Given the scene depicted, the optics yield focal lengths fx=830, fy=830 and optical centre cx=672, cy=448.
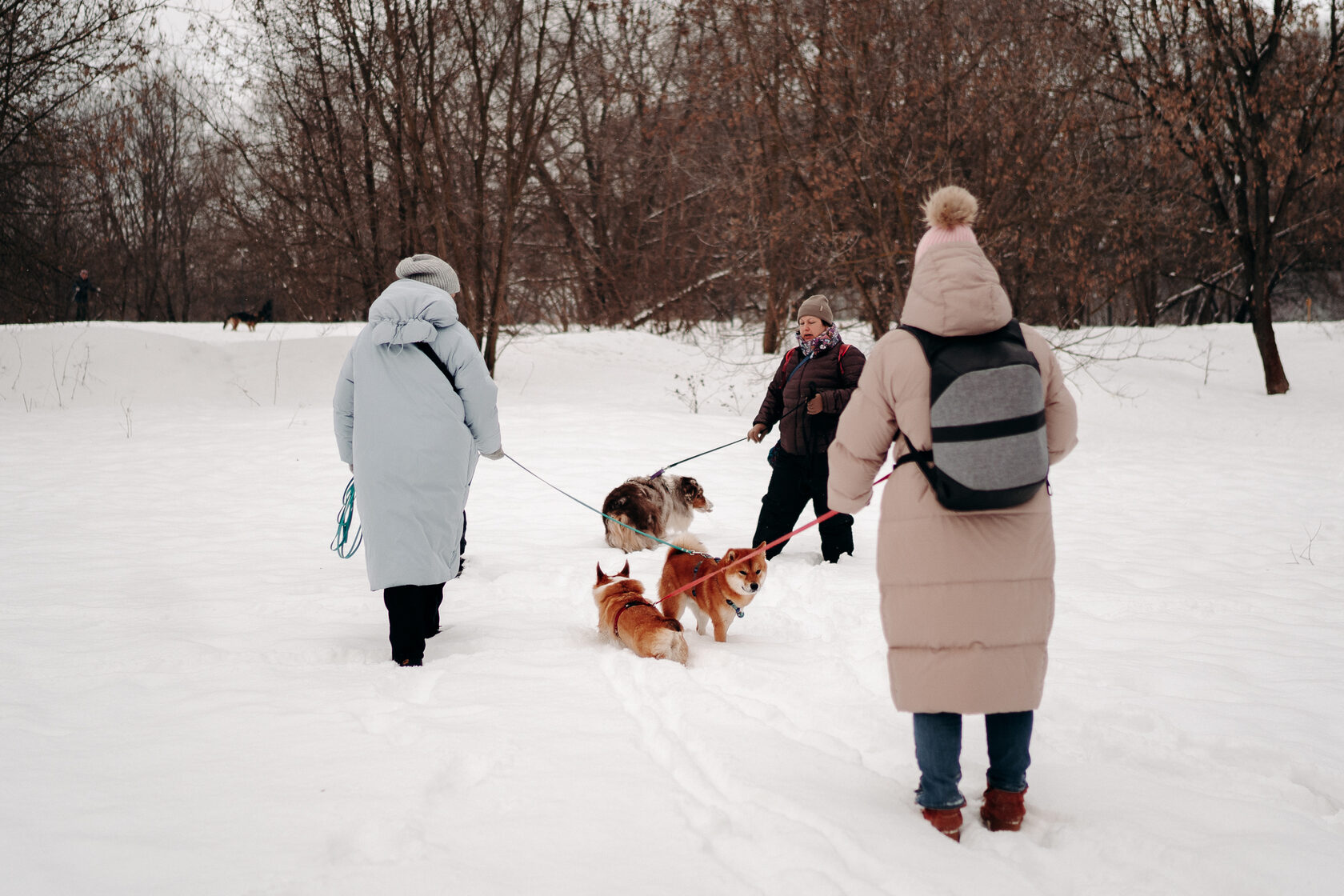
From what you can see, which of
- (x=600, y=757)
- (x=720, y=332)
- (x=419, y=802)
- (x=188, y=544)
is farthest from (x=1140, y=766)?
(x=720, y=332)

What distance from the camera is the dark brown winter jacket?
18.9 ft

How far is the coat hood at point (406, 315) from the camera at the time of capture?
3.86 meters

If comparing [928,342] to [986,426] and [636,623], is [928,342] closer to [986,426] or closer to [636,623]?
[986,426]

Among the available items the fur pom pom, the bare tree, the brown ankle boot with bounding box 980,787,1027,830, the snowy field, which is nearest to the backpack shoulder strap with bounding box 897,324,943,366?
the fur pom pom

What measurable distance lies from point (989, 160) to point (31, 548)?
46.5 feet

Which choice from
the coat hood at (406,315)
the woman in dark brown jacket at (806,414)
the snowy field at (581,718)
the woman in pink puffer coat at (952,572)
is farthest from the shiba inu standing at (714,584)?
the coat hood at (406,315)

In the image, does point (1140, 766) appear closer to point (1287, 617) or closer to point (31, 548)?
point (1287, 617)

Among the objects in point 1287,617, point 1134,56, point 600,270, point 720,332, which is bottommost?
point 1287,617

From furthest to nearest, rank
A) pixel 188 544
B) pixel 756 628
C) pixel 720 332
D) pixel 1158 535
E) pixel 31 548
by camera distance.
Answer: pixel 720 332, pixel 1158 535, pixel 188 544, pixel 31 548, pixel 756 628

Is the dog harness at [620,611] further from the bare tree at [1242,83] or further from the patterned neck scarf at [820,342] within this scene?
the bare tree at [1242,83]

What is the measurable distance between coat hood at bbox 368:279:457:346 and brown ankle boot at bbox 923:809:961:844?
286cm

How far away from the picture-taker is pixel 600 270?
25359 mm

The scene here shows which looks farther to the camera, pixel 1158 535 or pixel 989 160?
pixel 989 160

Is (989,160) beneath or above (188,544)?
above
